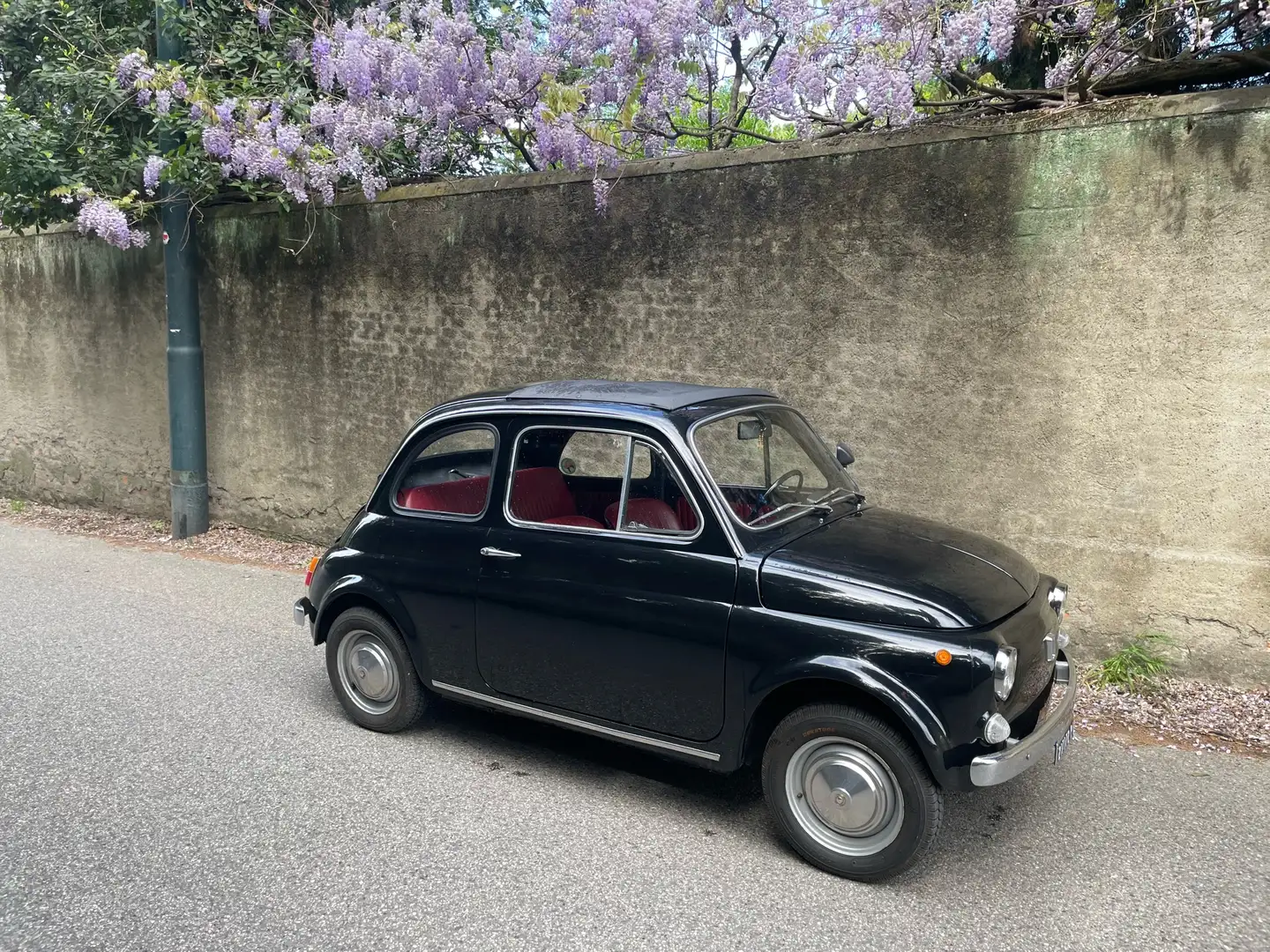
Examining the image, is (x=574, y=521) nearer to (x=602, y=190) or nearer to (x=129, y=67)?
(x=602, y=190)

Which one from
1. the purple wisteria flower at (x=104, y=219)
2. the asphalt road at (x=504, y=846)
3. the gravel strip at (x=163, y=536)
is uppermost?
the purple wisteria flower at (x=104, y=219)

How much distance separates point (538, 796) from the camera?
4.19m

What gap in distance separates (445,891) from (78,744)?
2.44 m

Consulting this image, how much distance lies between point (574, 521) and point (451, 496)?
0.70 metres

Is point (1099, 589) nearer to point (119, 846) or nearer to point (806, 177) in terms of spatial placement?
point (806, 177)

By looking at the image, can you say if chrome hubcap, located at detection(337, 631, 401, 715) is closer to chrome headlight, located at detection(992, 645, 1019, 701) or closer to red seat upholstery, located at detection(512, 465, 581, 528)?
red seat upholstery, located at detection(512, 465, 581, 528)

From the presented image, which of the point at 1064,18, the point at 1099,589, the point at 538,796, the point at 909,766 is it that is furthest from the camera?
the point at 1064,18

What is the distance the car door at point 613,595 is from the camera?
12.3ft

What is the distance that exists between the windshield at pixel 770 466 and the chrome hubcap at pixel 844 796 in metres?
0.96

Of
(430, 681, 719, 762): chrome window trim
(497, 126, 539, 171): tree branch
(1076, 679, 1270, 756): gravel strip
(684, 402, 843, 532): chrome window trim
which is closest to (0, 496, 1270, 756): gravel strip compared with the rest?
(1076, 679, 1270, 756): gravel strip

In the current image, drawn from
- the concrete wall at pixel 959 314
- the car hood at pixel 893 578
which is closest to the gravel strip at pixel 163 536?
the concrete wall at pixel 959 314

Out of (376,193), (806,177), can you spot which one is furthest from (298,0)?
(806,177)

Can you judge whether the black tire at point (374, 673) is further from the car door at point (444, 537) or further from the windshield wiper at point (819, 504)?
the windshield wiper at point (819, 504)

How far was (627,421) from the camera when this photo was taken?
406cm
